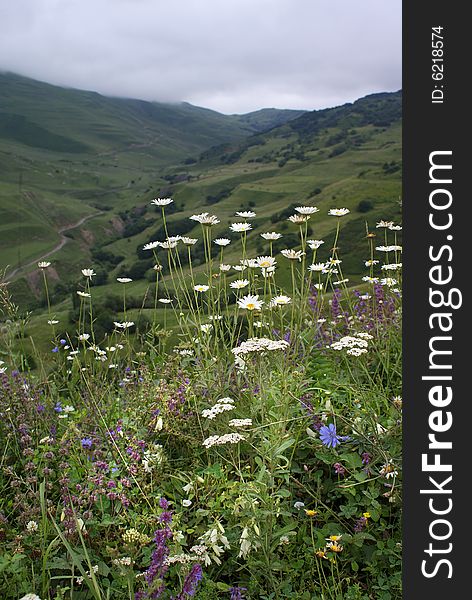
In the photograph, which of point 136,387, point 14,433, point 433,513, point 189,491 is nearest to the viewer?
point 433,513

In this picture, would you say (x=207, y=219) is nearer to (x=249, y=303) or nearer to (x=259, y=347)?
(x=249, y=303)

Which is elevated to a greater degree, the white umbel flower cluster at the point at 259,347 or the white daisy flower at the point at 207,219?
the white daisy flower at the point at 207,219

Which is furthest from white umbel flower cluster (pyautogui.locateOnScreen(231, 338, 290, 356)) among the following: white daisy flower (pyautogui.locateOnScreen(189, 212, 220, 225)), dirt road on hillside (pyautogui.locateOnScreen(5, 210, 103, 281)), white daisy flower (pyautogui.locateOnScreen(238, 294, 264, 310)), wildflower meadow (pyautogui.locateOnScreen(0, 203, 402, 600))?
dirt road on hillside (pyautogui.locateOnScreen(5, 210, 103, 281))

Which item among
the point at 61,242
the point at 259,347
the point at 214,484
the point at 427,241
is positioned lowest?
the point at 61,242

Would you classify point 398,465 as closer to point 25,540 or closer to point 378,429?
point 378,429

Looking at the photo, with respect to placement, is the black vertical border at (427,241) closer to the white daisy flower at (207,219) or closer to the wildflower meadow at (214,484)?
the wildflower meadow at (214,484)

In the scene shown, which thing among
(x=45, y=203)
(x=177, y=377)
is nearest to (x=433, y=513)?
(x=177, y=377)

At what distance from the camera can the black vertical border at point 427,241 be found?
2027 millimetres

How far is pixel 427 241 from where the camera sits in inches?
84.1

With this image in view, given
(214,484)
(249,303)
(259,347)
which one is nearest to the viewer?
(259,347)

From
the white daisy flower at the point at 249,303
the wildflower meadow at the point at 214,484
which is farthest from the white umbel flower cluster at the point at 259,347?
the white daisy flower at the point at 249,303

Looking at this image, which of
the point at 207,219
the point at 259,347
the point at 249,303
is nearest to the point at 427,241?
the point at 259,347

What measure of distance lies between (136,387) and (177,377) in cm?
73

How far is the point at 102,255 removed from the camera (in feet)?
444
